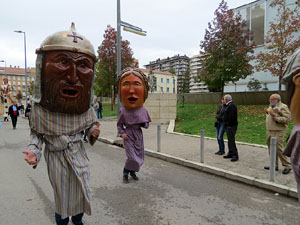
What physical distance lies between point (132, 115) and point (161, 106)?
887 centimetres

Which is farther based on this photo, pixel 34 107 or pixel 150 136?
pixel 150 136

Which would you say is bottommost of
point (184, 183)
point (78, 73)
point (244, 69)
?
point (184, 183)

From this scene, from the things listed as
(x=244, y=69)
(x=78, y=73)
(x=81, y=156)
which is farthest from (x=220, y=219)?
(x=244, y=69)

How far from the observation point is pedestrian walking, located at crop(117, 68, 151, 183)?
4.33 meters

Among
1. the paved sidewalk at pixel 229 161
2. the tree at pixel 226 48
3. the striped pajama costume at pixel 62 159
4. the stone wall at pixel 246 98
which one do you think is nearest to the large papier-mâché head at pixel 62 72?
the striped pajama costume at pixel 62 159

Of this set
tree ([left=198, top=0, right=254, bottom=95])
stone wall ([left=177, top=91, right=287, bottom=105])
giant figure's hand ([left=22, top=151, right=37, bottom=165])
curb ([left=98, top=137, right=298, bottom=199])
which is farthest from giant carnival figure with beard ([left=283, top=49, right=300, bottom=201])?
stone wall ([left=177, top=91, right=287, bottom=105])

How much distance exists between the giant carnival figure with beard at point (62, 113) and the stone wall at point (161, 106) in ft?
34.8

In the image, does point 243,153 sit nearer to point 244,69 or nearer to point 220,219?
point 220,219

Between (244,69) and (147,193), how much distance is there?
40.3 feet

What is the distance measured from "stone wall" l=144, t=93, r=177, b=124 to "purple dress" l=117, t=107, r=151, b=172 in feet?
28.5

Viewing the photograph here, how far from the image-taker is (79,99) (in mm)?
2547

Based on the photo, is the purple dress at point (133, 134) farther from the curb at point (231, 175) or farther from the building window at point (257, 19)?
the building window at point (257, 19)

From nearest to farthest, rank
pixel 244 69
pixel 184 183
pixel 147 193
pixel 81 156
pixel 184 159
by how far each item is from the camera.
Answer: pixel 81 156, pixel 147 193, pixel 184 183, pixel 184 159, pixel 244 69

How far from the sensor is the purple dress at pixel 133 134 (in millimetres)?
4359
